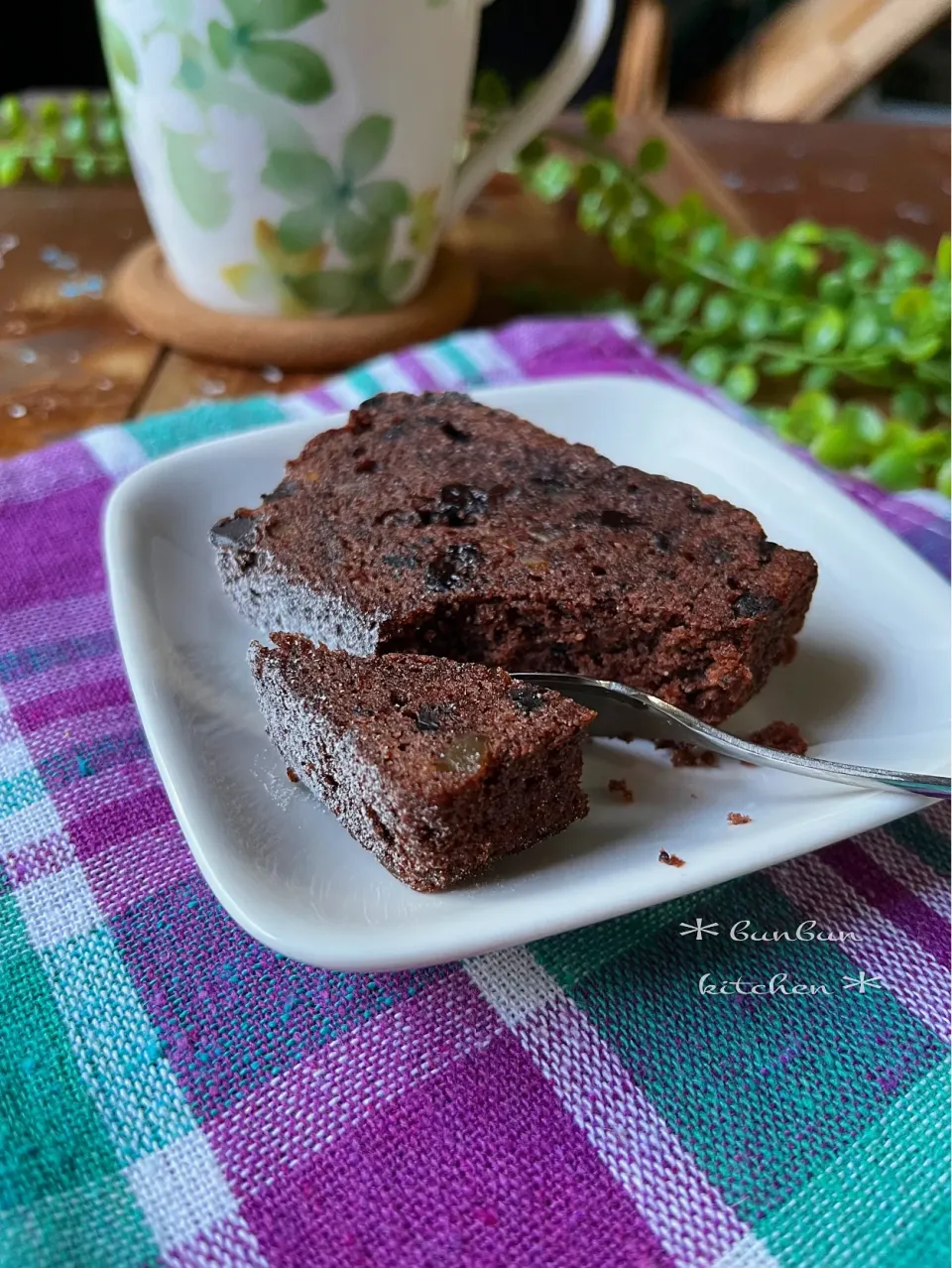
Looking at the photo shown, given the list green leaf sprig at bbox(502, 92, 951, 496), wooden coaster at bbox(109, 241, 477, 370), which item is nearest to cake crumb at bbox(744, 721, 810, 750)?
green leaf sprig at bbox(502, 92, 951, 496)

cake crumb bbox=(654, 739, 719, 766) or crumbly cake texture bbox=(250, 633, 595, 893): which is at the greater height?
crumbly cake texture bbox=(250, 633, 595, 893)

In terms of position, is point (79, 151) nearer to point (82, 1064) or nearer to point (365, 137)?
point (365, 137)

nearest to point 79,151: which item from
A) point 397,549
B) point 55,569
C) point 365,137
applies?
point 365,137

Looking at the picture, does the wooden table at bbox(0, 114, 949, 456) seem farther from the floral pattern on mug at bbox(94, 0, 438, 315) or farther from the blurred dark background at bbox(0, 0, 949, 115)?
the blurred dark background at bbox(0, 0, 949, 115)

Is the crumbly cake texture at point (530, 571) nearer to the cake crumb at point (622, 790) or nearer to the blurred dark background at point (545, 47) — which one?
the cake crumb at point (622, 790)

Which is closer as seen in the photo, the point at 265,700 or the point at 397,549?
the point at 265,700
